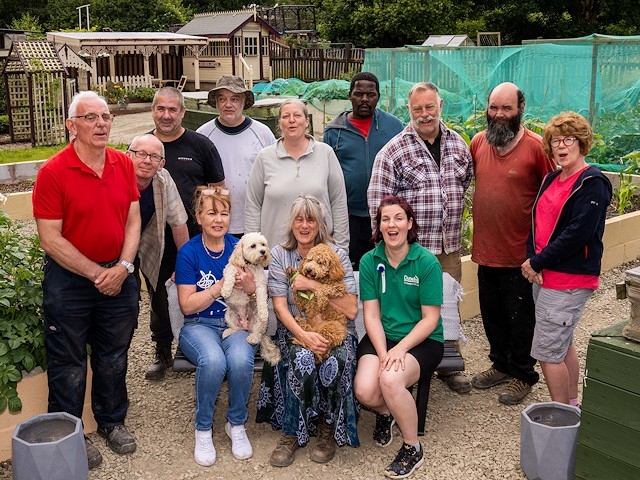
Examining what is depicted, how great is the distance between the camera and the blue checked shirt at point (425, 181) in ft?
15.2

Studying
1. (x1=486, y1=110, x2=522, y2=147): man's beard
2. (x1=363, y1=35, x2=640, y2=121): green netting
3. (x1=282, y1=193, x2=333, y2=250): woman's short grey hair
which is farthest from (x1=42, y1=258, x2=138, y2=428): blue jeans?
(x1=363, y1=35, x2=640, y2=121): green netting

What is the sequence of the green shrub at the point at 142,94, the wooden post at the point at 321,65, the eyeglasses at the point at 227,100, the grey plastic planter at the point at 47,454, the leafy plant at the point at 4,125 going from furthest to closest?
the wooden post at the point at 321,65, the green shrub at the point at 142,94, the leafy plant at the point at 4,125, the eyeglasses at the point at 227,100, the grey plastic planter at the point at 47,454

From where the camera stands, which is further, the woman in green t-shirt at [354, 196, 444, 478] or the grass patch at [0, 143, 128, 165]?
the grass patch at [0, 143, 128, 165]

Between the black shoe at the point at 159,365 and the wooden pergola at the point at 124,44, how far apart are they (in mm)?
21230

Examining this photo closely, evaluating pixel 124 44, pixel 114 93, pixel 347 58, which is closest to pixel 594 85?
pixel 347 58

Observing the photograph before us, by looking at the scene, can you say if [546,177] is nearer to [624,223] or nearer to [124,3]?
[624,223]

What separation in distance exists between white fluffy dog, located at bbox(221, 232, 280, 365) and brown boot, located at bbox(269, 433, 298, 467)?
45cm

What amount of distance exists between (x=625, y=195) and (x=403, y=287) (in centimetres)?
533

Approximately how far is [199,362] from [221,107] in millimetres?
2001

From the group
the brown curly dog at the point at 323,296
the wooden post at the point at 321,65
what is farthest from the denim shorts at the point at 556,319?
the wooden post at the point at 321,65

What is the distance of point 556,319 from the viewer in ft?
13.5

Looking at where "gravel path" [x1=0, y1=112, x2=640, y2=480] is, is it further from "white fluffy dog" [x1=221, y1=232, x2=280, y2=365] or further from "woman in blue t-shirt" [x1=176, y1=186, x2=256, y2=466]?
"white fluffy dog" [x1=221, y1=232, x2=280, y2=365]

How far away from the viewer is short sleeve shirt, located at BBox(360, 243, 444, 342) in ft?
13.6

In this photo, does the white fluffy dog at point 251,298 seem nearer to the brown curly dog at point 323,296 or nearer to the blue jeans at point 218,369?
the blue jeans at point 218,369
